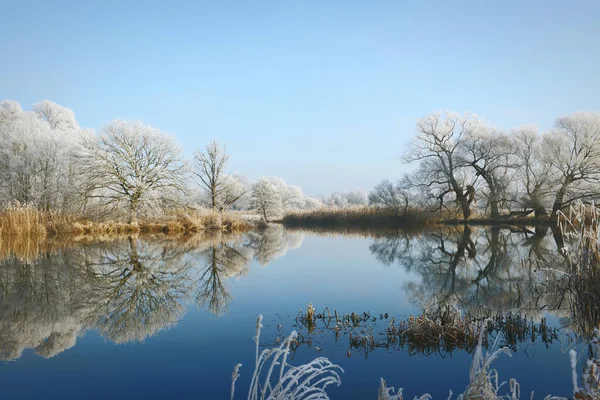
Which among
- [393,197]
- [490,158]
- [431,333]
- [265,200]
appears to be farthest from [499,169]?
Result: [431,333]

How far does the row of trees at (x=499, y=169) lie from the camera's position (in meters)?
29.8

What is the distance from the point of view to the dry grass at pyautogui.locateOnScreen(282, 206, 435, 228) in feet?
114

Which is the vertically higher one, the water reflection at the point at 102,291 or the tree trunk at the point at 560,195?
the tree trunk at the point at 560,195

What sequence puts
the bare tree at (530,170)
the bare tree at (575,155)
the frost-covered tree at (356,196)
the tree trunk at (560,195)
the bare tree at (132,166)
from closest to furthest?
the bare tree at (132,166) < the bare tree at (575,155) < the tree trunk at (560,195) < the bare tree at (530,170) < the frost-covered tree at (356,196)

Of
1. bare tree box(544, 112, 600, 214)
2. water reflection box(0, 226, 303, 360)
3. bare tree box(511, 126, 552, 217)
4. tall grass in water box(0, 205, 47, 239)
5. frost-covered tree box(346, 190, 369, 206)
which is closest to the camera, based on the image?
water reflection box(0, 226, 303, 360)

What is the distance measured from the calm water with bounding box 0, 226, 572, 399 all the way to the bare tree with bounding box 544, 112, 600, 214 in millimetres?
18164

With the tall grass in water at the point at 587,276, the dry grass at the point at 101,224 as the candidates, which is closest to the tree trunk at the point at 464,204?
the dry grass at the point at 101,224

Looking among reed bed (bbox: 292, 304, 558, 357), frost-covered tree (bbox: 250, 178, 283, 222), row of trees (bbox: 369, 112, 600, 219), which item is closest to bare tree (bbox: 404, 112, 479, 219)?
Answer: row of trees (bbox: 369, 112, 600, 219)

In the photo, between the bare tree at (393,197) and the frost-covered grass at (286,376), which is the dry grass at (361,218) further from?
the frost-covered grass at (286,376)

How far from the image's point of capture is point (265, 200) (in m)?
44.4

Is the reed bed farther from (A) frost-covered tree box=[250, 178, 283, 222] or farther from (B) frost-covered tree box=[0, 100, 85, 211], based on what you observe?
(A) frost-covered tree box=[250, 178, 283, 222]

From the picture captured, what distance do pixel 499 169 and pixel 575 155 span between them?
5286mm

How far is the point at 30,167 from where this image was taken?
25.2 meters

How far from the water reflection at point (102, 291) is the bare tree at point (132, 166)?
924 cm
